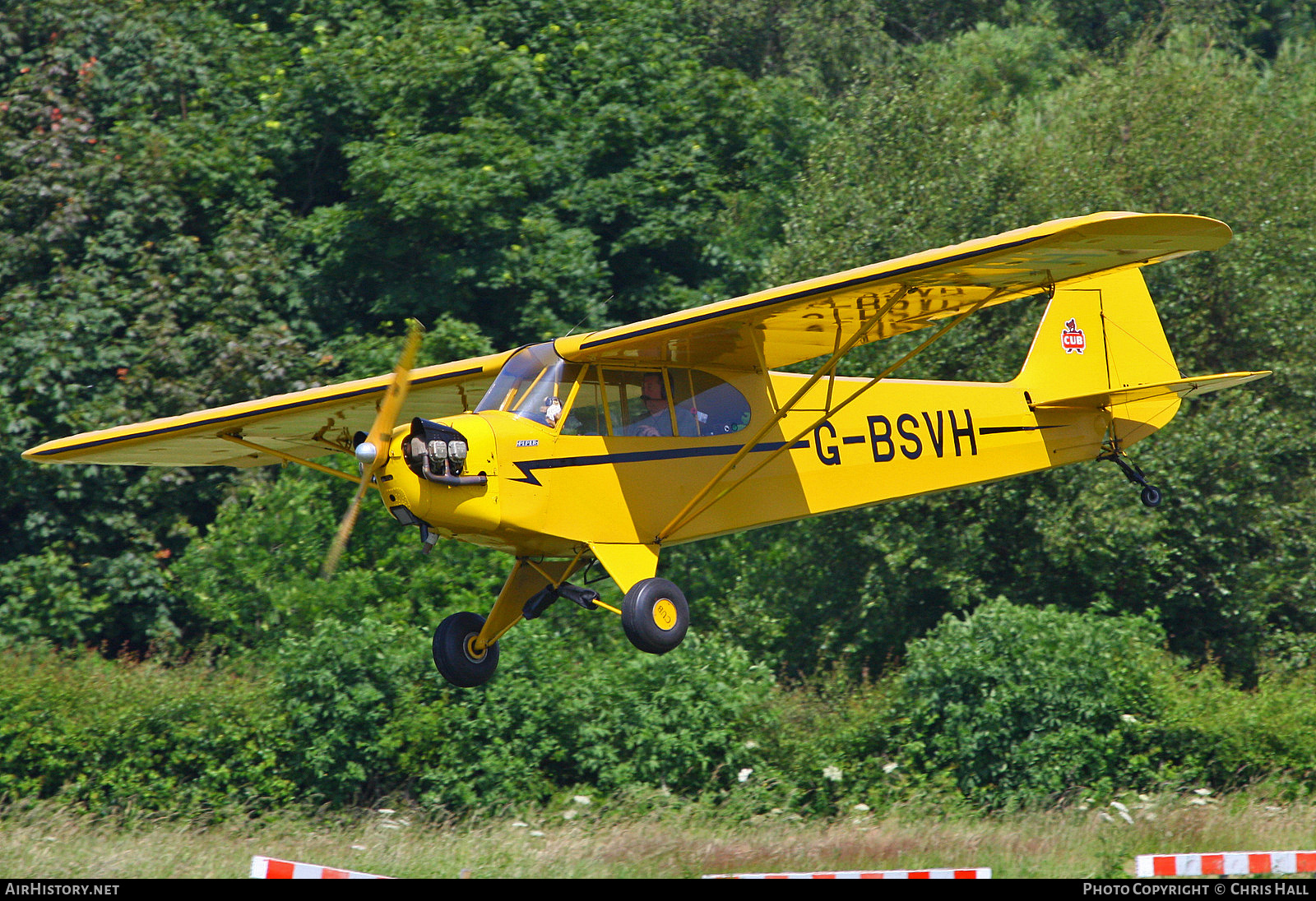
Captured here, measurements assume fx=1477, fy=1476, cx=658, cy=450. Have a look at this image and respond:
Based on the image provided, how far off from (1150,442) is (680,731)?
7622 millimetres

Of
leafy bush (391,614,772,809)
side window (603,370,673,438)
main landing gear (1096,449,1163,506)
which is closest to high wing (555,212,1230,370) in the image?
side window (603,370,673,438)

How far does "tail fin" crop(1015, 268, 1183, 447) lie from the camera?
43.0ft

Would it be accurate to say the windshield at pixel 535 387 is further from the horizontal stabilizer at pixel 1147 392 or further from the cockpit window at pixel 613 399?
the horizontal stabilizer at pixel 1147 392

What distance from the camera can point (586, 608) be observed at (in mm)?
9969

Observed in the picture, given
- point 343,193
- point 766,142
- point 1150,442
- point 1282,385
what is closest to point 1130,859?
point 1150,442

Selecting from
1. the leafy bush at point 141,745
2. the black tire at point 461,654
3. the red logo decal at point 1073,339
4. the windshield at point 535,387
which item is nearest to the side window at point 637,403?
the windshield at point 535,387

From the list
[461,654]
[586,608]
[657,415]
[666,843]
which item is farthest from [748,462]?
[666,843]

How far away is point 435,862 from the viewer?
41.0 ft

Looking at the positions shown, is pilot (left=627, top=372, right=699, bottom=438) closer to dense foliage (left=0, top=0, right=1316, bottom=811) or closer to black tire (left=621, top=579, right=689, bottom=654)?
black tire (left=621, top=579, right=689, bottom=654)

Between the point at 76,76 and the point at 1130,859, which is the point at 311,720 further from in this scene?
the point at 76,76

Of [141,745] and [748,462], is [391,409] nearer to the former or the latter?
[748,462]

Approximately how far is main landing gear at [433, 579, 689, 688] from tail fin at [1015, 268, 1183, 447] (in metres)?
4.53

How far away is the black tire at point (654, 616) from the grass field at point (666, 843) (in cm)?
296

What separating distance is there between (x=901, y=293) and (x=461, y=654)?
13.9 feet
